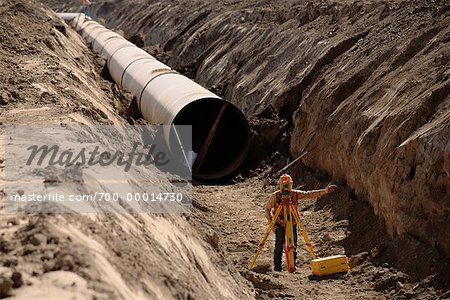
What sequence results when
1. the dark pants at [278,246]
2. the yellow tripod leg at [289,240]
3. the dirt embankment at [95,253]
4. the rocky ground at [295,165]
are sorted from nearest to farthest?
the dirt embankment at [95,253], the rocky ground at [295,165], the yellow tripod leg at [289,240], the dark pants at [278,246]

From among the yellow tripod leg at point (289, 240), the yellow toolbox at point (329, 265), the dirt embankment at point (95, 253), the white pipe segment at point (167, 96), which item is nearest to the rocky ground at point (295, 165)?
the dirt embankment at point (95, 253)

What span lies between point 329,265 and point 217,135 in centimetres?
684

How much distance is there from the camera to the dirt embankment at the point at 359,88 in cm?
923

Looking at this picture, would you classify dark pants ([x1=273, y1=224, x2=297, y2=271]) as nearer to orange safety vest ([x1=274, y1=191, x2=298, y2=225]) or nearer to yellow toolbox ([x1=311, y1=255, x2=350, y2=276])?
orange safety vest ([x1=274, y1=191, x2=298, y2=225])

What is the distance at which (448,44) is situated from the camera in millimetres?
11352

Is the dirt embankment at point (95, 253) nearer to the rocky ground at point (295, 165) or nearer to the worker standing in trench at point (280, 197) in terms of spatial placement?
the rocky ground at point (295, 165)

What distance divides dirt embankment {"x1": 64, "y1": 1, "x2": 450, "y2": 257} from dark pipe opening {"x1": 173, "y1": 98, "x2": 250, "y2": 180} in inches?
31.2

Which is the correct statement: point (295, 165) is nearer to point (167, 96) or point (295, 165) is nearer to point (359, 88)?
point (359, 88)

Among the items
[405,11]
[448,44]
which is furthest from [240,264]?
[405,11]

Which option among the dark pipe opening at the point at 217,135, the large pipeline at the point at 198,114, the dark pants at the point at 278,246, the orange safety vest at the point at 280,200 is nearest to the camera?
the orange safety vest at the point at 280,200

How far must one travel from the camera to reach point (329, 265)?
9273 mm

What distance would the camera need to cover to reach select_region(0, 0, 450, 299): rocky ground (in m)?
5.34

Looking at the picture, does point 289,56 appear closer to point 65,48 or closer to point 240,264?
point 65,48

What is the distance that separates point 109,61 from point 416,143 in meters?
13.2
